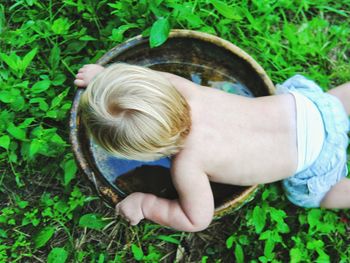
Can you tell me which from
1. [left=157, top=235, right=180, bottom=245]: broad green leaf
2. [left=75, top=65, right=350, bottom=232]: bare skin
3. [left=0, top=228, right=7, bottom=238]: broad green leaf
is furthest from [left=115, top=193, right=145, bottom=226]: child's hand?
[left=0, top=228, right=7, bottom=238]: broad green leaf

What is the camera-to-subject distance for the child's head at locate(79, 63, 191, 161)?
4.17 ft

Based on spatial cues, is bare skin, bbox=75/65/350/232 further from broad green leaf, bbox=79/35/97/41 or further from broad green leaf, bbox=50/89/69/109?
broad green leaf, bbox=79/35/97/41

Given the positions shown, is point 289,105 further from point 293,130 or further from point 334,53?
point 334,53

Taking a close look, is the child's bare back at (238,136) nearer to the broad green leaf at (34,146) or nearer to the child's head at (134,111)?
the child's head at (134,111)

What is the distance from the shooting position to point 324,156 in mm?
1636

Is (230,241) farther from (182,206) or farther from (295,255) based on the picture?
(182,206)

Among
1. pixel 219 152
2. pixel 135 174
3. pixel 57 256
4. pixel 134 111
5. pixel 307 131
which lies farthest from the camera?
pixel 135 174

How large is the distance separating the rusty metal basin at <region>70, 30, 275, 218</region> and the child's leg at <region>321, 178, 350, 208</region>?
1.11 ft

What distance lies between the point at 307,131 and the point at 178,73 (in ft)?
2.06

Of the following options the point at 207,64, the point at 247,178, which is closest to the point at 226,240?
the point at 247,178

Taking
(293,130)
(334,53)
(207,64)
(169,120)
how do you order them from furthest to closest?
1. (334,53)
2. (207,64)
3. (293,130)
4. (169,120)

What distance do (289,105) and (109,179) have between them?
744mm

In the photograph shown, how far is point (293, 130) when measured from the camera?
1.54 meters

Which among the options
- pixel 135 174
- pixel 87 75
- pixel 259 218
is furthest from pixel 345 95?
pixel 87 75
